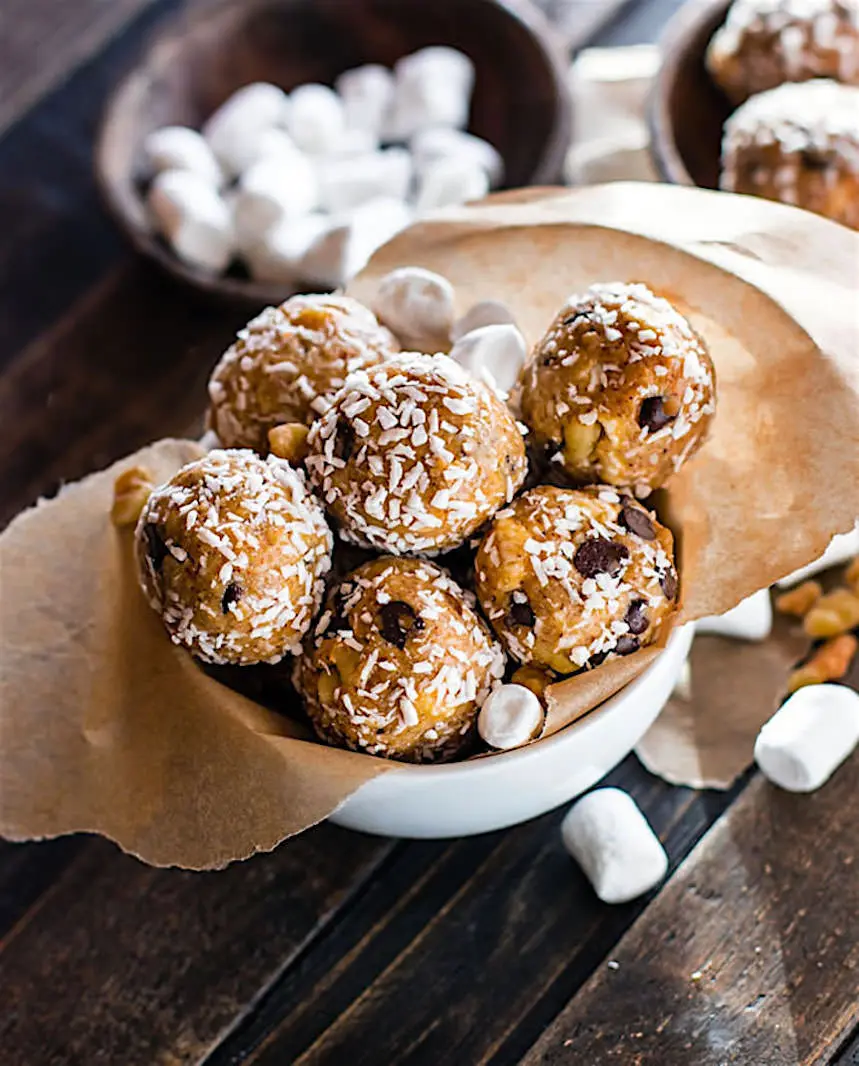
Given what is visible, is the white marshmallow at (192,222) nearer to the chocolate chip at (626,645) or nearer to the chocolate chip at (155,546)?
the chocolate chip at (155,546)

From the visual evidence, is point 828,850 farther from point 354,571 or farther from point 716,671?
point 354,571

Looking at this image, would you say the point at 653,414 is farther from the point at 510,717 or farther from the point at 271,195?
the point at 271,195

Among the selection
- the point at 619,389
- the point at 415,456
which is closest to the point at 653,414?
the point at 619,389

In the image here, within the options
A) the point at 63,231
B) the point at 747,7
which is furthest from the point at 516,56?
the point at 63,231

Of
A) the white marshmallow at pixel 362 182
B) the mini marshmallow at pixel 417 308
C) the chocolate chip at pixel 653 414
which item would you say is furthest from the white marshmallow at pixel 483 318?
Answer: the white marshmallow at pixel 362 182

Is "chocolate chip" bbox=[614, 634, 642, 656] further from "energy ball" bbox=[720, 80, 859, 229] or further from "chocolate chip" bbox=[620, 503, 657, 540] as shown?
"energy ball" bbox=[720, 80, 859, 229]

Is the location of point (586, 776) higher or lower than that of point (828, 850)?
higher

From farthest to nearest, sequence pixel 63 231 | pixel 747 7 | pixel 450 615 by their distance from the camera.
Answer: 1. pixel 63 231
2. pixel 747 7
3. pixel 450 615
